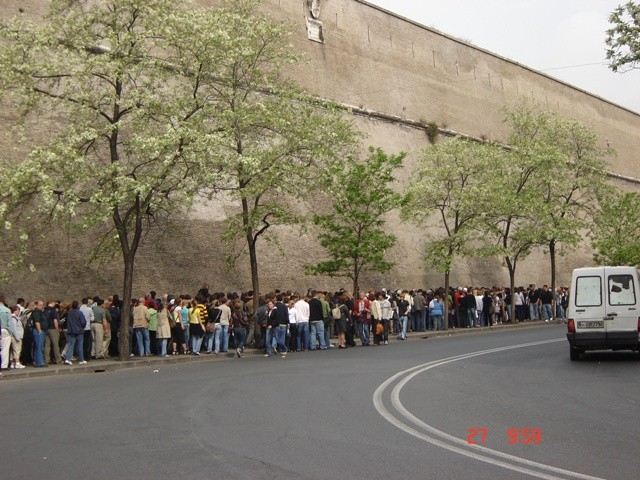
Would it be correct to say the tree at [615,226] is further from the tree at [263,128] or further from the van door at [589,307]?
the van door at [589,307]

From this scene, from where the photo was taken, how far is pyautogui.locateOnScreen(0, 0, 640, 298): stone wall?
2570 centimetres

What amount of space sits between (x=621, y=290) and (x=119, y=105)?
45.5ft

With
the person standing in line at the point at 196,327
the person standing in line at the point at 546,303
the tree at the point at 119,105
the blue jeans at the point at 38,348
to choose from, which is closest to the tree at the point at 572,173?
the person standing in line at the point at 546,303

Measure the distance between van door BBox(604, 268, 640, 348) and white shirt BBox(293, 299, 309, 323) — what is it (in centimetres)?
963

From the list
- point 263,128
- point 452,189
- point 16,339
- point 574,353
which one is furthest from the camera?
point 452,189

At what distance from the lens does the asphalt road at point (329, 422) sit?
7.22 meters

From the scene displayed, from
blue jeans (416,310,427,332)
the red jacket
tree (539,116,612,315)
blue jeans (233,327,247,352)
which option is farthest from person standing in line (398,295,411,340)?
tree (539,116,612,315)

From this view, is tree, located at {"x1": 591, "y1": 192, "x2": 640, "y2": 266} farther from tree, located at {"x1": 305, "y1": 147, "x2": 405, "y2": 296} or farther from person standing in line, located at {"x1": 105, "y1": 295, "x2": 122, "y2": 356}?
person standing in line, located at {"x1": 105, "y1": 295, "x2": 122, "y2": 356}

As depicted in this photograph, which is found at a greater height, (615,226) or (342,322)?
(615,226)

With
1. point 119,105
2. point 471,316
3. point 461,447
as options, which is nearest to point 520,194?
point 471,316

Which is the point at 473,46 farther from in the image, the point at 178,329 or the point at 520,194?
the point at 178,329

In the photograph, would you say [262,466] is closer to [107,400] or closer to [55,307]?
[107,400]

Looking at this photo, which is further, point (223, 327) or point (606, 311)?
point (223, 327)

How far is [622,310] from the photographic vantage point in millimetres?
Result: 16734
